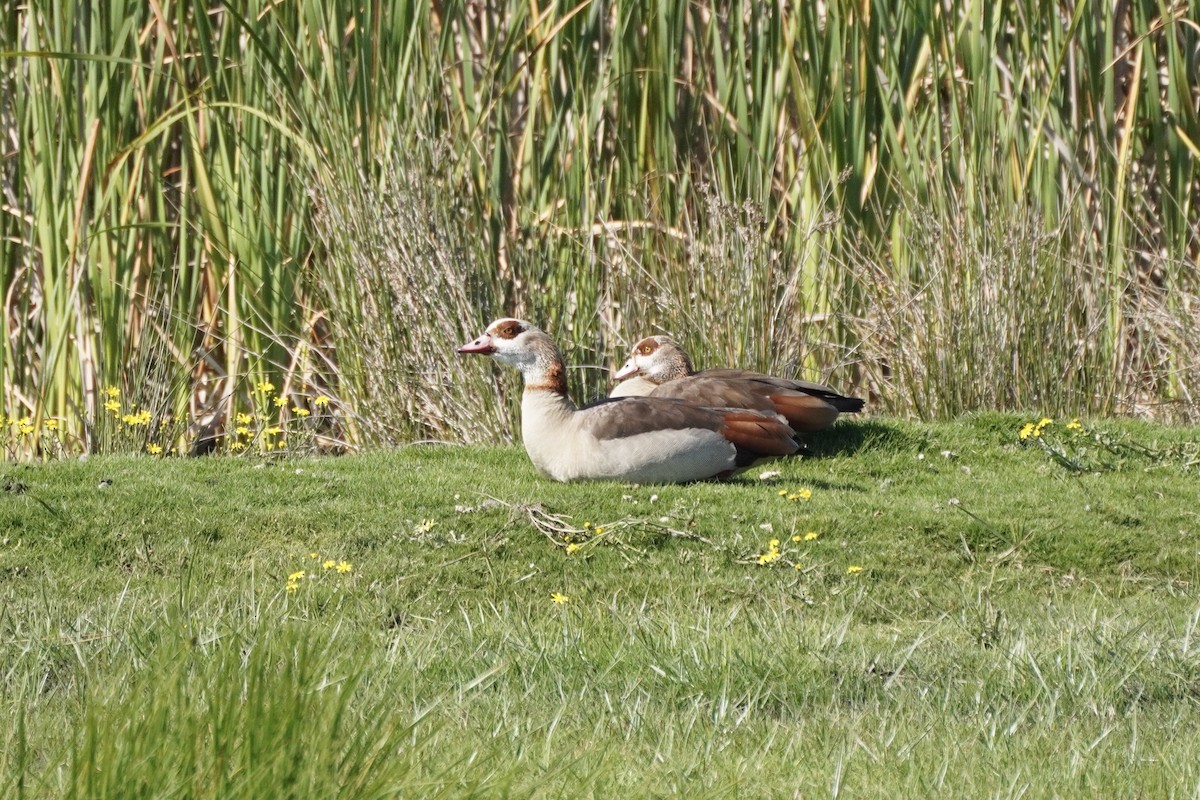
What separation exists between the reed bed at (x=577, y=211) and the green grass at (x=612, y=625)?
0.98 meters

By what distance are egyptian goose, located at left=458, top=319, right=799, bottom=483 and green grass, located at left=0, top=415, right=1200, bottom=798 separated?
138 mm

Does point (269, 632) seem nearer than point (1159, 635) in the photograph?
Yes

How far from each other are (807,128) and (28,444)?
527cm

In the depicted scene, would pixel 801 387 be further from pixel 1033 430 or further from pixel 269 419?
pixel 269 419

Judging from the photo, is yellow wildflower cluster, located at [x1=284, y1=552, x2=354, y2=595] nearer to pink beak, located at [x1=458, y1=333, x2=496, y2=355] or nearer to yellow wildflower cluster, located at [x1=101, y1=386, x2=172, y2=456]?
pink beak, located at [x1=458, y1=333, x2=496, y2=355]

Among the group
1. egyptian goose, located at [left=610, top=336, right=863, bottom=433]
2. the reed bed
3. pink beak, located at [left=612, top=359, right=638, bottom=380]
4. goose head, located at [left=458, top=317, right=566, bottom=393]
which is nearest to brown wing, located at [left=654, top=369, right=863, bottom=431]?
egyptian goose, located at [left=610, top=336, right=863, bottom=433]

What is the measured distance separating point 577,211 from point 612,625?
4.77 m

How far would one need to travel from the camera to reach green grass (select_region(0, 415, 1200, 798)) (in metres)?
2.95

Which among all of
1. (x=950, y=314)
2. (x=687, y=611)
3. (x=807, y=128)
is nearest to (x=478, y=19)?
(x=807, y=128)

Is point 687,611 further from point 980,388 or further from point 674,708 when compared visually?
point 980,388

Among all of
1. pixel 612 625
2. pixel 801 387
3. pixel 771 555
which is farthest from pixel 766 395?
pixel 612 625

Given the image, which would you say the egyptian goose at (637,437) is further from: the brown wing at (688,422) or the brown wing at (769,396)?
the brown wing at (769,396)

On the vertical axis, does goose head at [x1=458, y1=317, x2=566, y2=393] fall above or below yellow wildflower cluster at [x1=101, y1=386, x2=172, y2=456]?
above

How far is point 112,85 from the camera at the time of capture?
927cm
